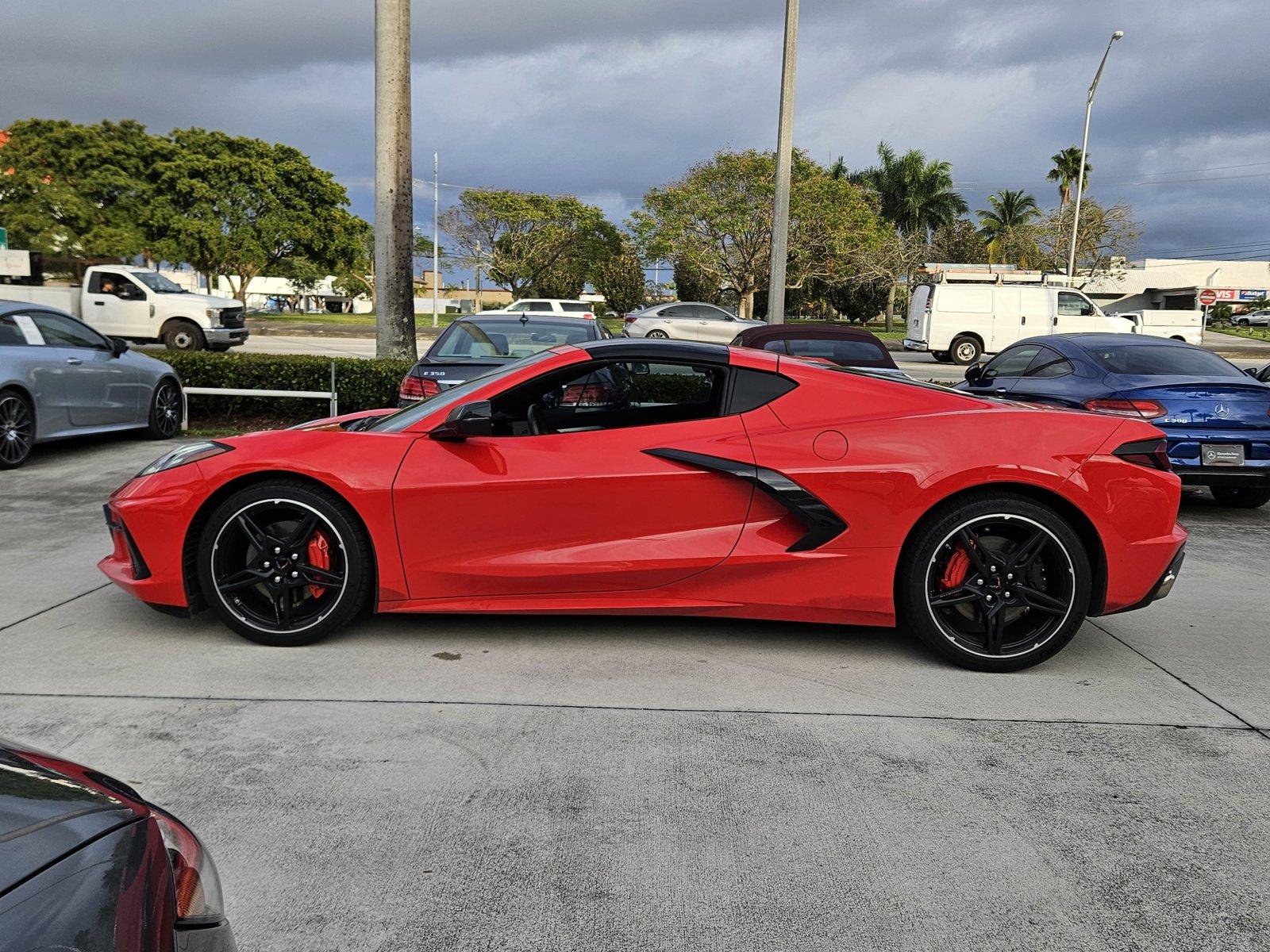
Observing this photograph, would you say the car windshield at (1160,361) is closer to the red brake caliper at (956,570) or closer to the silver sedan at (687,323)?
the red brake caliper at (956,570)

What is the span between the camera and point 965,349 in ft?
90.1

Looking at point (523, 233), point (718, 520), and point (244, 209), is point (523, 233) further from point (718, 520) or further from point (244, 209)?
point (718, 520)

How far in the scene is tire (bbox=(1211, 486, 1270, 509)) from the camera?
8.75 meters

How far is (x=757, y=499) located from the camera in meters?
4.38

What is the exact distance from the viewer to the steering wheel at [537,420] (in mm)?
4730

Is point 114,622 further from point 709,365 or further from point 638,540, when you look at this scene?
point 709,365

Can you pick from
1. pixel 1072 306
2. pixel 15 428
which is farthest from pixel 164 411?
pixel 1072 306

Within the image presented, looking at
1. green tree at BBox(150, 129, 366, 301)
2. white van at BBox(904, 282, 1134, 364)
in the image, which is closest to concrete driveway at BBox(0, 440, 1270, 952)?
white van at BBox(904, 282, 1134, 364)

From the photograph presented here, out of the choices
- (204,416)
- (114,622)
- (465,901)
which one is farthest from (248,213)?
(465,901)

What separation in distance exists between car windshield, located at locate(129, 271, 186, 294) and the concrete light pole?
497 inches

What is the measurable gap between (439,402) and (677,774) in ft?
6.96

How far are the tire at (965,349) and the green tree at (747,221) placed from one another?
629 inches

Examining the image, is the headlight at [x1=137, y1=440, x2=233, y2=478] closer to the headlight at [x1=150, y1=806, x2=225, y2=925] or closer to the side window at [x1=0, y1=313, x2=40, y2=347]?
the headlight at [x1=150, y1=806, x2=225, y2=925]

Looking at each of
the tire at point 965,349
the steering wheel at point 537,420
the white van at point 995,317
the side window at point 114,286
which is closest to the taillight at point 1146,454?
the steering wheel at point 537,420
